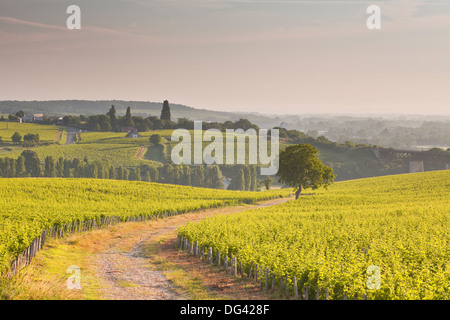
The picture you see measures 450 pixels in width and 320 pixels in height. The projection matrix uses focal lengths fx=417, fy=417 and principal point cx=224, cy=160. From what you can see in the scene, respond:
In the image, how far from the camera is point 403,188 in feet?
235

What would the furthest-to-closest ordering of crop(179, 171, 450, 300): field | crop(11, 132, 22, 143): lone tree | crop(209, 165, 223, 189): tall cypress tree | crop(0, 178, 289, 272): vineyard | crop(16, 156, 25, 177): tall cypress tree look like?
crop(11, 132, 22, 143): lone tree
crop(209, 165, 223, 189): tall cypress tree
crop(16, 156, 25, 177): tall cypress tree
crop(0, 178, 289, 272): vineyard
crop(179, 171, 450, 300): field

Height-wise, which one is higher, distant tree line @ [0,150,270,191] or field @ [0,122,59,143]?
field @ [0,122,59,143]

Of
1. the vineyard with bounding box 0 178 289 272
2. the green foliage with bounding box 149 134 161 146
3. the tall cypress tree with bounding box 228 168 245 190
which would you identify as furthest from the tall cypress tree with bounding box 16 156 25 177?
the vineyard with bounding box 0 178 289 272

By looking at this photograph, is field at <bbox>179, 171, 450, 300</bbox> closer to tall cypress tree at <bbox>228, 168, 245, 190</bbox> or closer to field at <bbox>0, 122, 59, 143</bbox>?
tall cypress tree at <bbox>228, 168, 245, 190</bbox>

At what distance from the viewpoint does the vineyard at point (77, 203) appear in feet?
93.2

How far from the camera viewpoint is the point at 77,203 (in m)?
52.9

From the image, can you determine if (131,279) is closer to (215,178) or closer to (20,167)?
(215,178)

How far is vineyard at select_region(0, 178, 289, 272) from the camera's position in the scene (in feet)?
93.2

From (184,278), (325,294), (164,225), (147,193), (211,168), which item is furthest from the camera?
(211,168)

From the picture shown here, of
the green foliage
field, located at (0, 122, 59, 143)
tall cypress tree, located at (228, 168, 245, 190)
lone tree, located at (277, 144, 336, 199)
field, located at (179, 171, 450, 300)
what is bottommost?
tall cypress tree, located at (228, 168, 245, 190)

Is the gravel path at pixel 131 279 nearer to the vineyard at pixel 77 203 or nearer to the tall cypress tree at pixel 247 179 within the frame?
the vineyard at pixel 77 203
